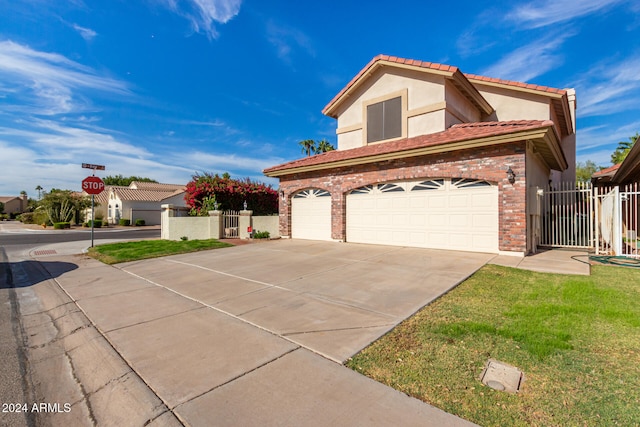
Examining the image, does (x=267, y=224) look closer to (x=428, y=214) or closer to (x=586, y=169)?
(x=428, y=214)

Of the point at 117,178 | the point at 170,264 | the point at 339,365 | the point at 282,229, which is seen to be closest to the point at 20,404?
the point at 339,365

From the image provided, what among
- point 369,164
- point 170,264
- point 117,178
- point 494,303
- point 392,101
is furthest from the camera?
point 117,178

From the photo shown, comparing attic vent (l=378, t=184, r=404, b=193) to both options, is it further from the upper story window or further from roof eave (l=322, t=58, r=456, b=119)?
roof eave (l=322, t=58, r=456, b=119)

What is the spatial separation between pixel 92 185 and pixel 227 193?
22.6 feet

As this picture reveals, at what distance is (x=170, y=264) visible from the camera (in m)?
8.98

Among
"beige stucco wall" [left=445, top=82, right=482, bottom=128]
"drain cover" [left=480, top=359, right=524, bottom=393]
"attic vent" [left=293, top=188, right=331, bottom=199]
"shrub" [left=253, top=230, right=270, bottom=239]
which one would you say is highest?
"beige stucco wall" [left=445, top=82, right=482, bottom=128]

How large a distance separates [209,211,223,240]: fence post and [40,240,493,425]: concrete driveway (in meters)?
7.20

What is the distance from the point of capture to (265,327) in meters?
4.05

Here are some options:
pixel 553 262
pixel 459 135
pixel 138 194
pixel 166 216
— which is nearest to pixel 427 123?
pixel 459 135

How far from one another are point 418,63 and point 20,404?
572 inches

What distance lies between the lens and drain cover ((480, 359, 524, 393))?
262 centimetres

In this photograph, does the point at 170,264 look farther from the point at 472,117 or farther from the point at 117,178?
the point at 117,178

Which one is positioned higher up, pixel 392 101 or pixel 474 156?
pixel 392 101

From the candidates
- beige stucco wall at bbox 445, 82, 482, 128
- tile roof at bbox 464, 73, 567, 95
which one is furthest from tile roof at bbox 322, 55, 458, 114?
tile roof at bbox 464, 73, 567, 95
